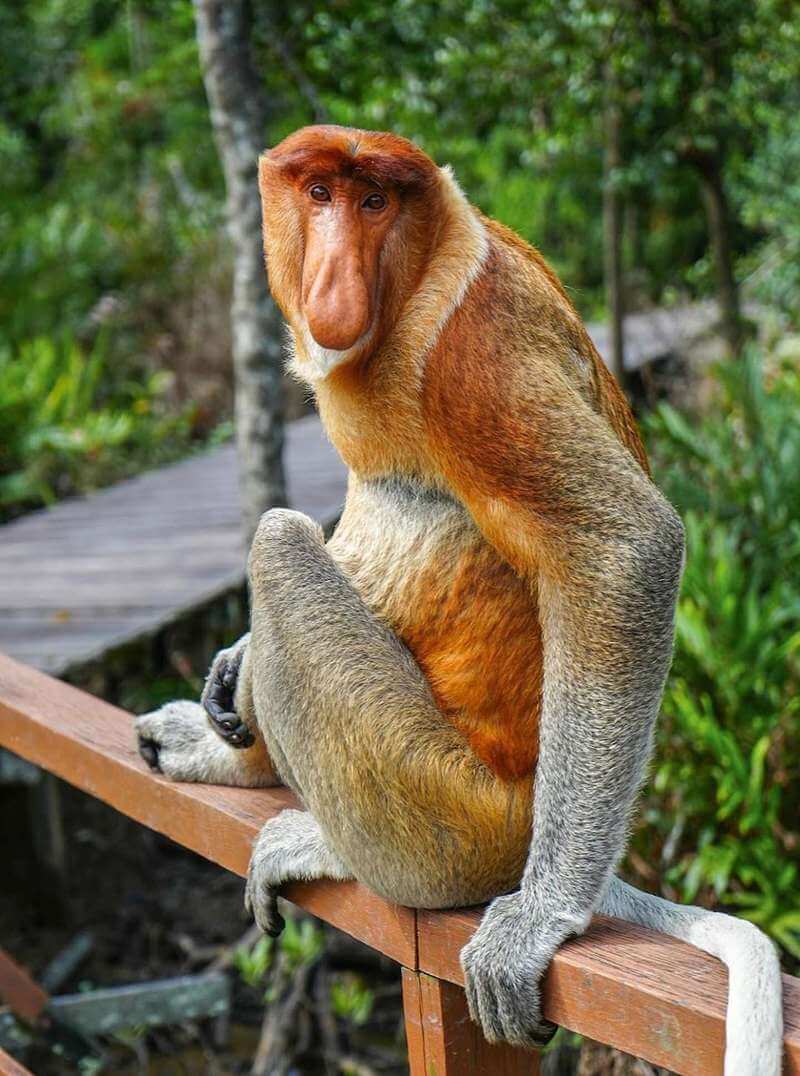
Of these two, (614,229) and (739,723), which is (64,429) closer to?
(614,229)

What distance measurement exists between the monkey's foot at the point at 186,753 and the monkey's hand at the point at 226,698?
54mm

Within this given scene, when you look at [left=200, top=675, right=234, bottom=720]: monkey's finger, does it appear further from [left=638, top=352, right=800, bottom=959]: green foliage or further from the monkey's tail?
[left=638, top=352, right=800, bottom=959]: green foliage

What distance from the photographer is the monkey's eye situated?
1793mm

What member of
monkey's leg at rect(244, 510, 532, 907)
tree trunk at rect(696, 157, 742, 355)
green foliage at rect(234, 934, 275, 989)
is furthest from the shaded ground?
tree trunk at rect(696, 157, 742, 355)

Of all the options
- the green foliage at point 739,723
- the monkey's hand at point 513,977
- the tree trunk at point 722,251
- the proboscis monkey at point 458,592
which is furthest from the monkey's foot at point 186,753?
the tree trunk at point 722,251

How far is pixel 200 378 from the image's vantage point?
11172 mm

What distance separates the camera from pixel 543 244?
1722cm

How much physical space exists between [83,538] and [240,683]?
15.6 ft

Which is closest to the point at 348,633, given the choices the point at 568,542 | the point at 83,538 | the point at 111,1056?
the point at 568,542

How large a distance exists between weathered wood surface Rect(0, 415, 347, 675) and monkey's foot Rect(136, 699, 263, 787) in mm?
2229

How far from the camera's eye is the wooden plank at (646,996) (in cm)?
133

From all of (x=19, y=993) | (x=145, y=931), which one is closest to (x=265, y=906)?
(x=19, y=993)

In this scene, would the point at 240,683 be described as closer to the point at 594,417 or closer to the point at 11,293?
A: the point at 594,417

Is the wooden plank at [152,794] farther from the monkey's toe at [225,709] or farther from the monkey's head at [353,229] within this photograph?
the monkey's head at [353,229]
